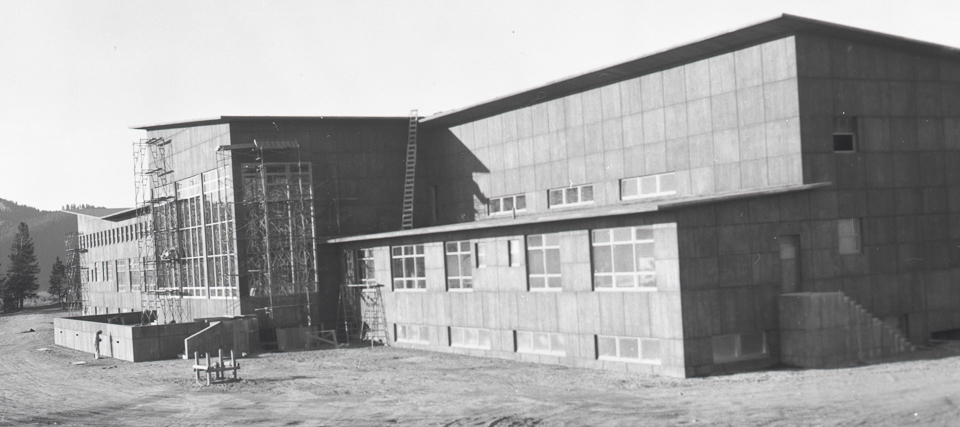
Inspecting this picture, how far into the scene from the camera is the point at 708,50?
33.5 meters

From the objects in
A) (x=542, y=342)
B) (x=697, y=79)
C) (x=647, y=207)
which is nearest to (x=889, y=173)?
(x=697, y=79)

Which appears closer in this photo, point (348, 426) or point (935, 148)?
point (348, 426)

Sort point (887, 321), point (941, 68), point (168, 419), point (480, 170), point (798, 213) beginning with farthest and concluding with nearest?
point (480, 170), point (941, 68), point (887, 321), point (798, 213), point (168, 419)

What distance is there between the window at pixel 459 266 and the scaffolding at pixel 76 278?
2174 inches

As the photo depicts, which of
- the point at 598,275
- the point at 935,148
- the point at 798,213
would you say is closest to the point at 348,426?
the point at 598,275

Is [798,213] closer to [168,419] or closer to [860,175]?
[860,175]

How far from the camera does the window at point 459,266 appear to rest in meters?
37.8

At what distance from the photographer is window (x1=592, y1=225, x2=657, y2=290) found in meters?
28.9

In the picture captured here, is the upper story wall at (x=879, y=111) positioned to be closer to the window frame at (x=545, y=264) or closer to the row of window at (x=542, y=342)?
the row of window at (x=542, y=342)

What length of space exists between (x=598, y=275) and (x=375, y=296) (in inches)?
638

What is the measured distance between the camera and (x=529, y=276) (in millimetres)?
34500

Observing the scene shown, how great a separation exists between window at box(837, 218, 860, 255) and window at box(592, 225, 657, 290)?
7.40 m

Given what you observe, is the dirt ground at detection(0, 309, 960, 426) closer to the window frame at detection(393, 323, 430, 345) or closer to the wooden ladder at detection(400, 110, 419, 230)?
the window frame at detection(393, 323, 430, 345)

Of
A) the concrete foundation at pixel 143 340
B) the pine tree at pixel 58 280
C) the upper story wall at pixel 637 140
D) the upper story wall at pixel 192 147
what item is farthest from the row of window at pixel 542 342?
the pine tree at pixel 58 280
